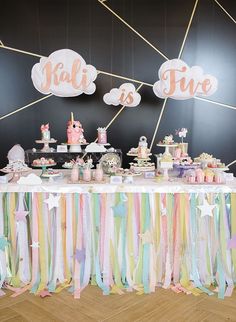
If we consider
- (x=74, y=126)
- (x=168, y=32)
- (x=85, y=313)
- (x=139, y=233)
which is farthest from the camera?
(x=168, y=32)

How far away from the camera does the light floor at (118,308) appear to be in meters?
2.42

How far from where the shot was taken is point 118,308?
253 cm

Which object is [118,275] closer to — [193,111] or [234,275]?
[234,275]

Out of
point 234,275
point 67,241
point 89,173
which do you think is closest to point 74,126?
point 89,173

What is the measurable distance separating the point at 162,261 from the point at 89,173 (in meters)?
0.94

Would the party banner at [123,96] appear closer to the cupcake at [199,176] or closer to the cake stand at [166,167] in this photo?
the cake stand at [166,167]

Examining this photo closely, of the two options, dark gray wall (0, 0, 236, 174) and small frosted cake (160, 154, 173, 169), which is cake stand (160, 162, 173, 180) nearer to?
small frosted cake (160, 154, 173, 169)

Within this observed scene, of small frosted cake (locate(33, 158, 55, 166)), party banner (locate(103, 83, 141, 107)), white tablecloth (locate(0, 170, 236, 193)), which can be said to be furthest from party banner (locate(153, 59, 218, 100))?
small frosted cake (locate(33, 158, 55, 166))

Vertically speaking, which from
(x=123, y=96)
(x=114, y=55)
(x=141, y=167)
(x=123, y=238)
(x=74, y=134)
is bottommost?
(x=123, y=238)

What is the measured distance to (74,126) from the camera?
11.0 ft

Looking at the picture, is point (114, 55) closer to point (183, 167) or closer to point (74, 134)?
point (74, 134)

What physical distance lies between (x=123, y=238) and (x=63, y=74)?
5.74 ft

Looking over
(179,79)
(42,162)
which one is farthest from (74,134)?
(179,79)

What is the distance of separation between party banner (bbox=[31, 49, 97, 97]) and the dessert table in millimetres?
1140
